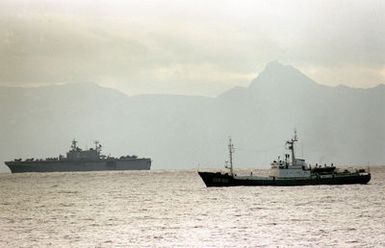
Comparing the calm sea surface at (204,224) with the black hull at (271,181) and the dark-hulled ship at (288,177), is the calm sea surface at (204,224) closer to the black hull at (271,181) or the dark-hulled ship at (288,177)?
the dark-hulled ship at (288,177)

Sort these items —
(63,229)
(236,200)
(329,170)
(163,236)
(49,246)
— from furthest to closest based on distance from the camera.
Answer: (329,170) → (236,200) → (63,229) → (163,236) → (49,246)

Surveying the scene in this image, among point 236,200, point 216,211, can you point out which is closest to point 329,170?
point 236,200

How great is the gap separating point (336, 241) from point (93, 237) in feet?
57.4

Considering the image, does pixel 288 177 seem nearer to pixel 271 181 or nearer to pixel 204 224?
pixel 271 181

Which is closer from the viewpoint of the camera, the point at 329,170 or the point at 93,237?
the point at 93,237

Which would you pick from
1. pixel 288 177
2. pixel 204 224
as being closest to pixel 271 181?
pixel 288 177

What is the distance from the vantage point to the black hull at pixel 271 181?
→ 363 feet

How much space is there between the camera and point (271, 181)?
11288 cm

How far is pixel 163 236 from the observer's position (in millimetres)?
46625

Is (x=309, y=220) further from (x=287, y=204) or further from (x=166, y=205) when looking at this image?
(x=166, y=205)

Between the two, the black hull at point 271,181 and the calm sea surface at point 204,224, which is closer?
the calm sea surface at point 204,224

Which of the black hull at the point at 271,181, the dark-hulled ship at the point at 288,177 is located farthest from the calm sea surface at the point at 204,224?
the black hull at the point at 271,181

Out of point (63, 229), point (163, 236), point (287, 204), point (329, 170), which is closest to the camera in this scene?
point (163, 236)

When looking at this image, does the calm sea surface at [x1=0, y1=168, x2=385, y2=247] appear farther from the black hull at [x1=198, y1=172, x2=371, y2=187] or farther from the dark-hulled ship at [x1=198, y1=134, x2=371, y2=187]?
the black hull at [x1=198, y1=172, x2=371, y2=187]
